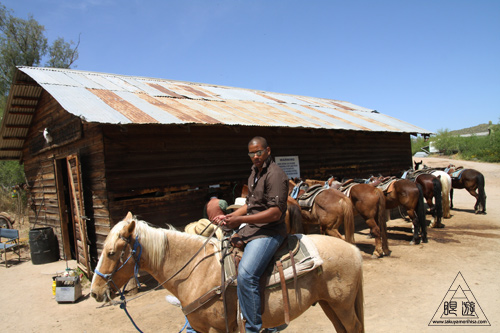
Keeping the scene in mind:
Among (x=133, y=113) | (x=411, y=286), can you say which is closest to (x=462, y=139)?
(x=411, y=286)

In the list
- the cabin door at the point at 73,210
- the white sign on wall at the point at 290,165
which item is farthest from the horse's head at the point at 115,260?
the white sign on wall at the point at 290,165

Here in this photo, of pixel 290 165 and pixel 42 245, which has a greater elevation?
pixel 290 165

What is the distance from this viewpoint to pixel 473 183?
1234cm

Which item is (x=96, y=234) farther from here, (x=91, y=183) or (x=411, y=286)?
(x=411, y=286)

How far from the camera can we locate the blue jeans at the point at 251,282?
2.67 meters

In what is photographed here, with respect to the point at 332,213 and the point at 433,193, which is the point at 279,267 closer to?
the point at 332,213

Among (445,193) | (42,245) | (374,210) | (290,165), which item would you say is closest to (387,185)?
(374,210)

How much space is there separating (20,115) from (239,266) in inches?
432

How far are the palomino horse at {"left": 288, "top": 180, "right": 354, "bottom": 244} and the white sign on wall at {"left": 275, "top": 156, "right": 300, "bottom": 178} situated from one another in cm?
223

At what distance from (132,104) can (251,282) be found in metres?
6.06

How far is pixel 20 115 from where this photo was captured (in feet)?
33.2

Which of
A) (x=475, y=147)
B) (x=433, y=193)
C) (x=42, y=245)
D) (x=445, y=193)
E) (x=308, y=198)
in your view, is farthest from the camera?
(x=475, y=147)

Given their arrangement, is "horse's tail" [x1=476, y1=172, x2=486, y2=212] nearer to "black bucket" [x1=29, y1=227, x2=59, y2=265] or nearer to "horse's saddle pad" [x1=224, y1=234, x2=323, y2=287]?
"horse's saddle pad" [x1=224, y1=234, x2=323, y2=287]

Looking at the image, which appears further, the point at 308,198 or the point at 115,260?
the point at 308,198
